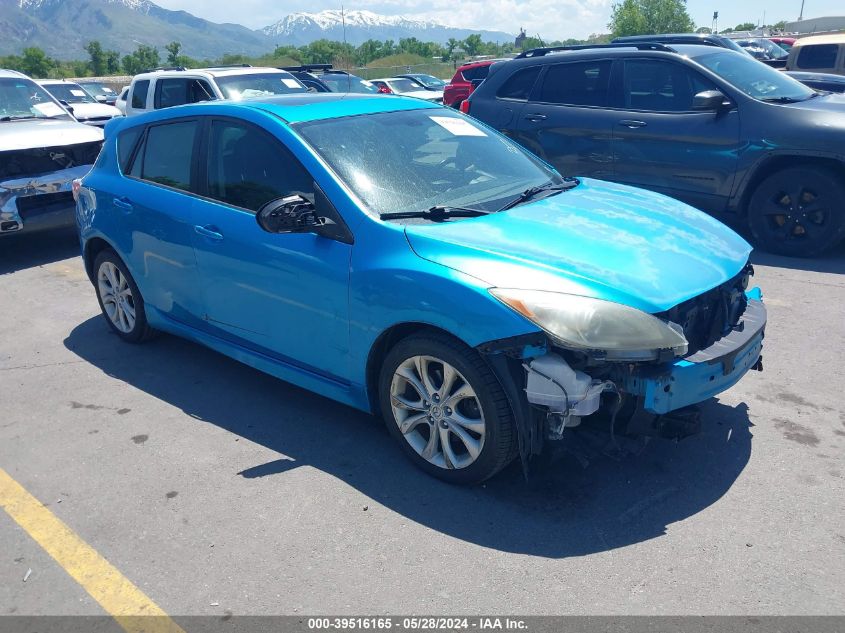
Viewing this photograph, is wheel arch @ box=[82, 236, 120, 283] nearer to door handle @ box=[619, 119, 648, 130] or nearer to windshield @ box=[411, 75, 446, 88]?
door handle @ box=[619, 119, 648, 130]

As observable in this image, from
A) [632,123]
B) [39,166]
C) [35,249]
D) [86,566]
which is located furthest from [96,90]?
Answer: [86,566]

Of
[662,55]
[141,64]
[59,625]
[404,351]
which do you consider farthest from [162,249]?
[141,64]

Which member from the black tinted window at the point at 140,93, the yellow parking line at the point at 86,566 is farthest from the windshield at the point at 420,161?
the black tinted window at the point at 140,93

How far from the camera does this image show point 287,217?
3.79 metres

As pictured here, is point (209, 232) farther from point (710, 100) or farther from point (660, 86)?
point (660, 86)

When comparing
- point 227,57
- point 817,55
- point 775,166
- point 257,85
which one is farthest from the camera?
point 227,57

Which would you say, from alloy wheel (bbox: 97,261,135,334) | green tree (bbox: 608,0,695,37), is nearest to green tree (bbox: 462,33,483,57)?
green tree (bbox: 608,0,695,37)

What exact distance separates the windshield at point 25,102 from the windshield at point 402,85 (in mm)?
15234

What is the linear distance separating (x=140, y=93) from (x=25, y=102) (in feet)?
10.3

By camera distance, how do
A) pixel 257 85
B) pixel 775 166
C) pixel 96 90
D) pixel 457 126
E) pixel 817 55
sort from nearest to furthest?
pixel 457 126
pixel 775 166
pixel 257 85
pixel 817 55
pixel 96 90

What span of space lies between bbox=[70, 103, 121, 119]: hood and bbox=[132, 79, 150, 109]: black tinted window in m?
4.29

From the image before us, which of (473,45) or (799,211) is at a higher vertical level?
(473,45)

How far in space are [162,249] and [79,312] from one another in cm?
219

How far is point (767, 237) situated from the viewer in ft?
23.0
